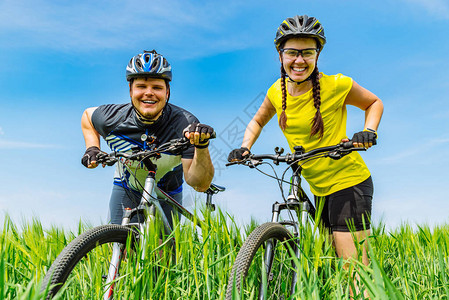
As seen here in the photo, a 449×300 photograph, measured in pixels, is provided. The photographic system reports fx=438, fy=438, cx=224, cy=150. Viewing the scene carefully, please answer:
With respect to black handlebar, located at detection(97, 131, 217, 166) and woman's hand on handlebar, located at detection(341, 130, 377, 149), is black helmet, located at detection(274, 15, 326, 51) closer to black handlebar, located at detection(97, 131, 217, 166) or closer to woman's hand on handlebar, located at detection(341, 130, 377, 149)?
woman's hand on handlebar, located at detection(341, 130, 377, 149)

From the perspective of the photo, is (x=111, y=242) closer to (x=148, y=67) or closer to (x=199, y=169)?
(x=199, y=169)

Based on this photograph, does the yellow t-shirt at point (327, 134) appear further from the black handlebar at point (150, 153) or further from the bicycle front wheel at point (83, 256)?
the bicycle front wheel at point (83, 256)

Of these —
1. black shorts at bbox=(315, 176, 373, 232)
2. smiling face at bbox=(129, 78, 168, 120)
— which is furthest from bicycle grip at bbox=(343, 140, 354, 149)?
smiling face at bbox=(129, 78, 168, 120)

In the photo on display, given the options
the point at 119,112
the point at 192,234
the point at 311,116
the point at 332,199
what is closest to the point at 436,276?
the point at 332,199

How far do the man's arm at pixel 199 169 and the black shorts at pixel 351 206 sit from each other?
1.02 meters

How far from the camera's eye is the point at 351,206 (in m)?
3.86

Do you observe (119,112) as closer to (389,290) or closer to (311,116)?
(311,116)

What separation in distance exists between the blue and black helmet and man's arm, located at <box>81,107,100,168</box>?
73 centimetres

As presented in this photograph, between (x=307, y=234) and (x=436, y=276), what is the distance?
136cm

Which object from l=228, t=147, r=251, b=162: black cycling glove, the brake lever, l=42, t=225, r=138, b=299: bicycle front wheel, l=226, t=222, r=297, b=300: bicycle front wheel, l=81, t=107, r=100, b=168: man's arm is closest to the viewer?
l=42, t=225, r=138, b=299: bicycle front wheel

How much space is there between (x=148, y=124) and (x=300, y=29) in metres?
1.62

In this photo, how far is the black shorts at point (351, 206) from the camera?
12.7ft

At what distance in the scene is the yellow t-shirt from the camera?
3904 millimetres

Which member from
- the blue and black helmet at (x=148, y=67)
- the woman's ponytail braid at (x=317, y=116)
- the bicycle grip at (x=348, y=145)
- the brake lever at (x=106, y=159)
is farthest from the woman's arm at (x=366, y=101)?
the brake lever at (x=106, y=159)
